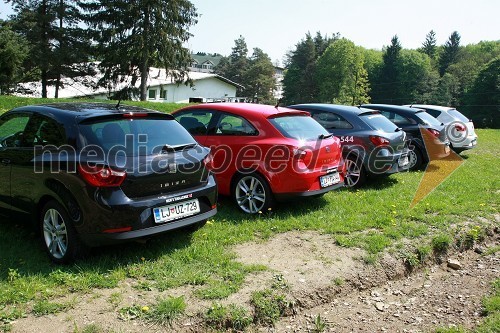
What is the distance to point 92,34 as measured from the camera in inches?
1367

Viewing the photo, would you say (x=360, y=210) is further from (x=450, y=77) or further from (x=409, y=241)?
(x=450, y=77)

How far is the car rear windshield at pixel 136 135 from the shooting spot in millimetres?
4145

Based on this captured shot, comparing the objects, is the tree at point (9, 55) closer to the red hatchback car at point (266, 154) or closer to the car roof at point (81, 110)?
the red hatchback car at point (266, 154)

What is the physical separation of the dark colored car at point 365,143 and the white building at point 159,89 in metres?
28.9

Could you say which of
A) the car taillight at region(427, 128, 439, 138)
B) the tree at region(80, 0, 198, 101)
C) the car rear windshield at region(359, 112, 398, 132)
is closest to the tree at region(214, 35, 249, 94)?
the tree at region(80, 0, 198, 101)

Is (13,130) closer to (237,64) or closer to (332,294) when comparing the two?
(332,294)

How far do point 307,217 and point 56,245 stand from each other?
3.37 m

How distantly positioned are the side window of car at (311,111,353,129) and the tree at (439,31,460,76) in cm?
8694

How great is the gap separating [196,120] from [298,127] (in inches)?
69.7

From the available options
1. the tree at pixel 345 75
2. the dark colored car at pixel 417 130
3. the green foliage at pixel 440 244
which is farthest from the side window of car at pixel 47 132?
the tree at pixel 345 75

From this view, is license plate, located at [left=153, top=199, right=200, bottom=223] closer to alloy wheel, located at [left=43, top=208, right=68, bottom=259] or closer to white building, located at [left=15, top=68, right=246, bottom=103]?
alloy wheel, located at [left=43, top=208, right=68, bottom=259]

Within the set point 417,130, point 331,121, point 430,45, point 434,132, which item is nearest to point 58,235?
point 331,121

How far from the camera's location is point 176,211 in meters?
4.39

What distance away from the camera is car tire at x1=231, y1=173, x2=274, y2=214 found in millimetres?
5984
